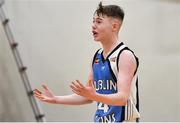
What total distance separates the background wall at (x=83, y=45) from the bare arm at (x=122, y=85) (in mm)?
1889

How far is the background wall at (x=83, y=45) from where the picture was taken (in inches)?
150

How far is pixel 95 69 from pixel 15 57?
2.09 meters

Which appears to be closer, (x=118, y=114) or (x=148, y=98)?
(x=118, y=114)

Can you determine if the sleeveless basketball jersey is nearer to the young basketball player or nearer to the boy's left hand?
the young basketball player

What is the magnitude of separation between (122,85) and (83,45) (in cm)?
213

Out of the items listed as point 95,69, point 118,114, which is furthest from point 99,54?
point 118,114

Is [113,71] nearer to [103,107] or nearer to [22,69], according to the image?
[103,107]

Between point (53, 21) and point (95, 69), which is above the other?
point (53, 21)

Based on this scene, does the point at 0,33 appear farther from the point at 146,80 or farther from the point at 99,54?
the point at 99,54

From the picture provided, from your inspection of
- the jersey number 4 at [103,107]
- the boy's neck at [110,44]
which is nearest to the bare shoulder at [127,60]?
the boy's neck at [110,44]

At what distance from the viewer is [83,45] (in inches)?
156

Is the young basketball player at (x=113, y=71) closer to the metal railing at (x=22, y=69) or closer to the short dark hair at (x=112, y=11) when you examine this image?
the short dark hair at (x=112, y=11)

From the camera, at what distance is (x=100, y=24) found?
2.06 m

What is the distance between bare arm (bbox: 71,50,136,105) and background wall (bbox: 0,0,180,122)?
1889mm
